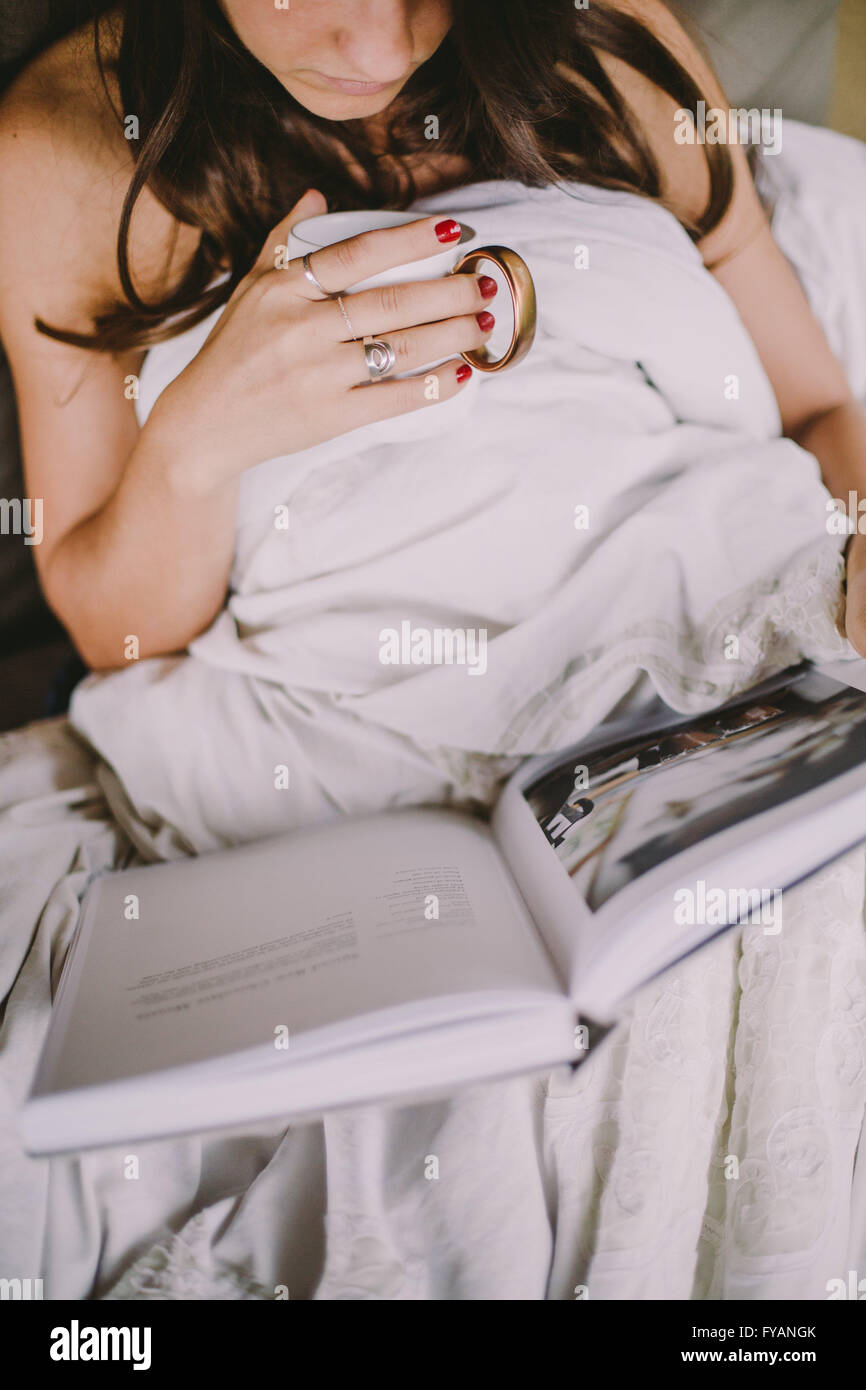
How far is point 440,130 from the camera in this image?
0.63 metres

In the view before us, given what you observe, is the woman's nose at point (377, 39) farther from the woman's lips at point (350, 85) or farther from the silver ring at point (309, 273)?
the silver ring at point (309, 273)

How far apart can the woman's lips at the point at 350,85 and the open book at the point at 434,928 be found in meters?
0.49

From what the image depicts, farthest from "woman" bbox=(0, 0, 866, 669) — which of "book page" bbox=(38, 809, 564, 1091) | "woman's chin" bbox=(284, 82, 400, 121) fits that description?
"book page" bbox=(38, 809, 564, 1091)

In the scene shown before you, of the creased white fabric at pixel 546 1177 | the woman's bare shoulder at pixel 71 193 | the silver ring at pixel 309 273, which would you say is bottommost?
the creased white fabric at pixel 546 1177

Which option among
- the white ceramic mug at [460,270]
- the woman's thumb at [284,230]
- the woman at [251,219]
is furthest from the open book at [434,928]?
the woman's thumb at [284,230]

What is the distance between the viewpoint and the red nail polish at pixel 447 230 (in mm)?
494

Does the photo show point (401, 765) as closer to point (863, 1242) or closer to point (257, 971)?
point (257, 971)

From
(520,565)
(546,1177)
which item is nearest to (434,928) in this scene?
(546,1177)

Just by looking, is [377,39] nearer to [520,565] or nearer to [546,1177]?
[520,565]

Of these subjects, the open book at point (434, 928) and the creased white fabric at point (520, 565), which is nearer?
the open book at point (434, 928)

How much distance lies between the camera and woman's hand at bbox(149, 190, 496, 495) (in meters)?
0.49

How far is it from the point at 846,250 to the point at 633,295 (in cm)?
29

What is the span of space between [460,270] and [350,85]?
14cm

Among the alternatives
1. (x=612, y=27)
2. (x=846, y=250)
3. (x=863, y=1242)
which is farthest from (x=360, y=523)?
(x=863, y=1242)
